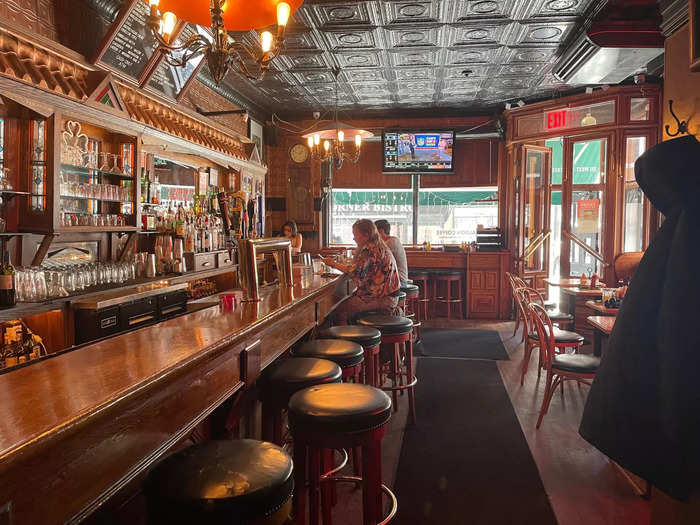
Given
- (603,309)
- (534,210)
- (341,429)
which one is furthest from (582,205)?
(341,429)

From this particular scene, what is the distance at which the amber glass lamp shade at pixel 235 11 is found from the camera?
2656mm

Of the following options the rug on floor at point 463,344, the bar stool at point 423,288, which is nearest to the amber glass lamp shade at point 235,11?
the rug on floor at point 463,344

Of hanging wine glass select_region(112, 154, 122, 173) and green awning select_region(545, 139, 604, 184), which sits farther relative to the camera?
green awning select_region(545, 139, 604, 184)

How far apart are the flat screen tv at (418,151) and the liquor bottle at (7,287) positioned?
669cm

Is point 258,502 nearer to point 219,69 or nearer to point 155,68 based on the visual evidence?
point 219,69

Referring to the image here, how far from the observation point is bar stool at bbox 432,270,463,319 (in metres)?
8.52

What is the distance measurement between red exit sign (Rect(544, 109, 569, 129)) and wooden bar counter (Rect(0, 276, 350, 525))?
267 inches

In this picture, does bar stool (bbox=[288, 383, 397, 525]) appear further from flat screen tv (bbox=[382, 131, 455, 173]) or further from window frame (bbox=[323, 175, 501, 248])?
window frame (bbox=[323, 175, 501, 248])

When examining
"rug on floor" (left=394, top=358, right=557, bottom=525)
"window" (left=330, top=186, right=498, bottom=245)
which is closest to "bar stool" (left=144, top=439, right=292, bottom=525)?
"rug on floor" (left=394, top=358, right=557, bottom=525)

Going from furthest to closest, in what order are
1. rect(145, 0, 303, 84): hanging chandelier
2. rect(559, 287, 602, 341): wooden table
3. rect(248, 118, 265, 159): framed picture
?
rect(248, 118, 265, 159): framed picture, rect(559, 287, 602, 341): wooden table, rect(145, 0, 303, 84): hanging chandelier

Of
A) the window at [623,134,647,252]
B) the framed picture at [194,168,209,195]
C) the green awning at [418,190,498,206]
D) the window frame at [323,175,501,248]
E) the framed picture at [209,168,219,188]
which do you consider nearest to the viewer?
the framed picture at [194,168,209,195]

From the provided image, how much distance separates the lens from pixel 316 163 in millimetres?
9484

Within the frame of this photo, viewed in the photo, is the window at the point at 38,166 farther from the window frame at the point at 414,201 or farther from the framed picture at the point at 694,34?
the window frame at the point at 414,201

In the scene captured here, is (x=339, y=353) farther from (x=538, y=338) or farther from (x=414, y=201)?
(x=414, y=201)
